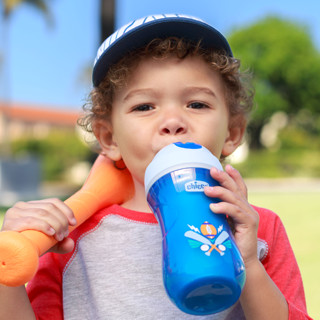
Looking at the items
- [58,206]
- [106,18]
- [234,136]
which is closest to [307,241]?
[234,136]

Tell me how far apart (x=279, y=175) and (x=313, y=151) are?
18.2 ft

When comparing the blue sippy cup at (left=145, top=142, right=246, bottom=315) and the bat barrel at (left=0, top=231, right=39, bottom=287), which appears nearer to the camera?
the blue sippy cup at (left=145, top=142, right=246, bottom=315)

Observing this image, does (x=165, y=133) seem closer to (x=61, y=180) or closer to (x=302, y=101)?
(x=61, y=180)

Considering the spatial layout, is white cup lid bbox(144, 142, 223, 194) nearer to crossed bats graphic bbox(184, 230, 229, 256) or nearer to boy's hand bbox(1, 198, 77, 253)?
crossed bats graphic bbox(184, 230, 229, 256)

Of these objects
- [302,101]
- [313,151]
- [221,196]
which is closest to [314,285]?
[221,196]

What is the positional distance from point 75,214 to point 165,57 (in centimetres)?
65

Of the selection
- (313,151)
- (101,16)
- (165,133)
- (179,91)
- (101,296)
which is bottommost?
(101,296)

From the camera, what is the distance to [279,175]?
93.5ft

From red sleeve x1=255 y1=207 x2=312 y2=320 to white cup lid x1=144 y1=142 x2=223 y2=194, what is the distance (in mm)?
547

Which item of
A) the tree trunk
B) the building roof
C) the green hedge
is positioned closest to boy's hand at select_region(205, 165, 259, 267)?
the tree trunk

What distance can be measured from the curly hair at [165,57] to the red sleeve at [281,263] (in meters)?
0.48

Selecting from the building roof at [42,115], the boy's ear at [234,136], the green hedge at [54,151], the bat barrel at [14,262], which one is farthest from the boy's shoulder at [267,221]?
the building roof at [42,115]

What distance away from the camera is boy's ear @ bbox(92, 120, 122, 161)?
2.05 m

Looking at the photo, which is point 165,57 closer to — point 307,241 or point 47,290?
point 47,290
